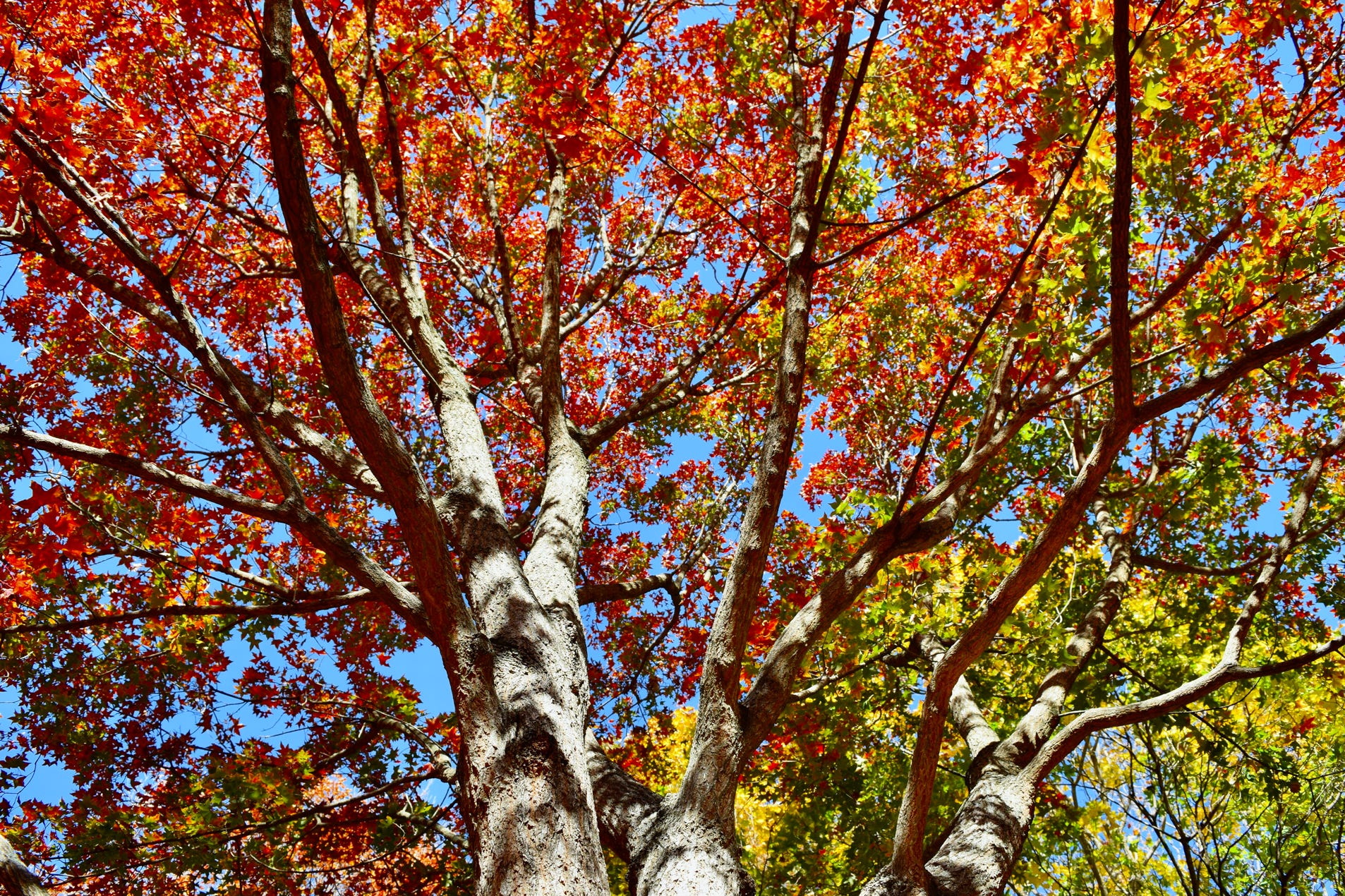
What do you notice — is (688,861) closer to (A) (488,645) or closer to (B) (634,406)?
(A) (488,645)

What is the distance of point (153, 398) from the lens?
7770mm

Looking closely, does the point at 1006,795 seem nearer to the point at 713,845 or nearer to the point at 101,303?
the point at 713,845

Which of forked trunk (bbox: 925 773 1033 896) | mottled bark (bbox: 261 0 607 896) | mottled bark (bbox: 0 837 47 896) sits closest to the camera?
mottled bark (bbox: 0 837 47 896)

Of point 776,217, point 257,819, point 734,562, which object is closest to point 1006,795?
point 734,562

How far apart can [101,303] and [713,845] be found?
880 cm

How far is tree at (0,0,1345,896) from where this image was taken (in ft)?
10.5

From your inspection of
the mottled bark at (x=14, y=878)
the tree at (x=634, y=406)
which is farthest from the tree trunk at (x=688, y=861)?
the mottled bark at (x=14, y=878)

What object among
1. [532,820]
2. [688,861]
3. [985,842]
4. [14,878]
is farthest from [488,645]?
[985,842]

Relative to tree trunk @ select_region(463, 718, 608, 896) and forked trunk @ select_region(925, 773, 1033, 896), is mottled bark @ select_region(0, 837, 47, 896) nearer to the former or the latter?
tree trunk @ select_region(463, 718, 608, 896)

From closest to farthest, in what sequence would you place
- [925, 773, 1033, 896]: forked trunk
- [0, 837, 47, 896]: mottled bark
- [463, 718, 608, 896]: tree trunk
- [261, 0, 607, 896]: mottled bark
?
[0, 837, 47, 896]: mottled bark
[463, 718, 608, 896]: tree trunk
[261, 0, 607, 896]: mottled bark
[925, 773, 1033, 896]: forked trunk

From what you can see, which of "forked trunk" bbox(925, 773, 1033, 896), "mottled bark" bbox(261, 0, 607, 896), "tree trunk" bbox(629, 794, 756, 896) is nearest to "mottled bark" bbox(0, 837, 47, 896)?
"mottled bark" bbox(261, 0, 607, 896)

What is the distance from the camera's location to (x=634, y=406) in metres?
6.21

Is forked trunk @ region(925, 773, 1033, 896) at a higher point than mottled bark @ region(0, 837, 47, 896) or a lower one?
lower

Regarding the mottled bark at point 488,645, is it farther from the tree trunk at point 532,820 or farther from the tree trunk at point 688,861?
the tree trunk at point 688,861
